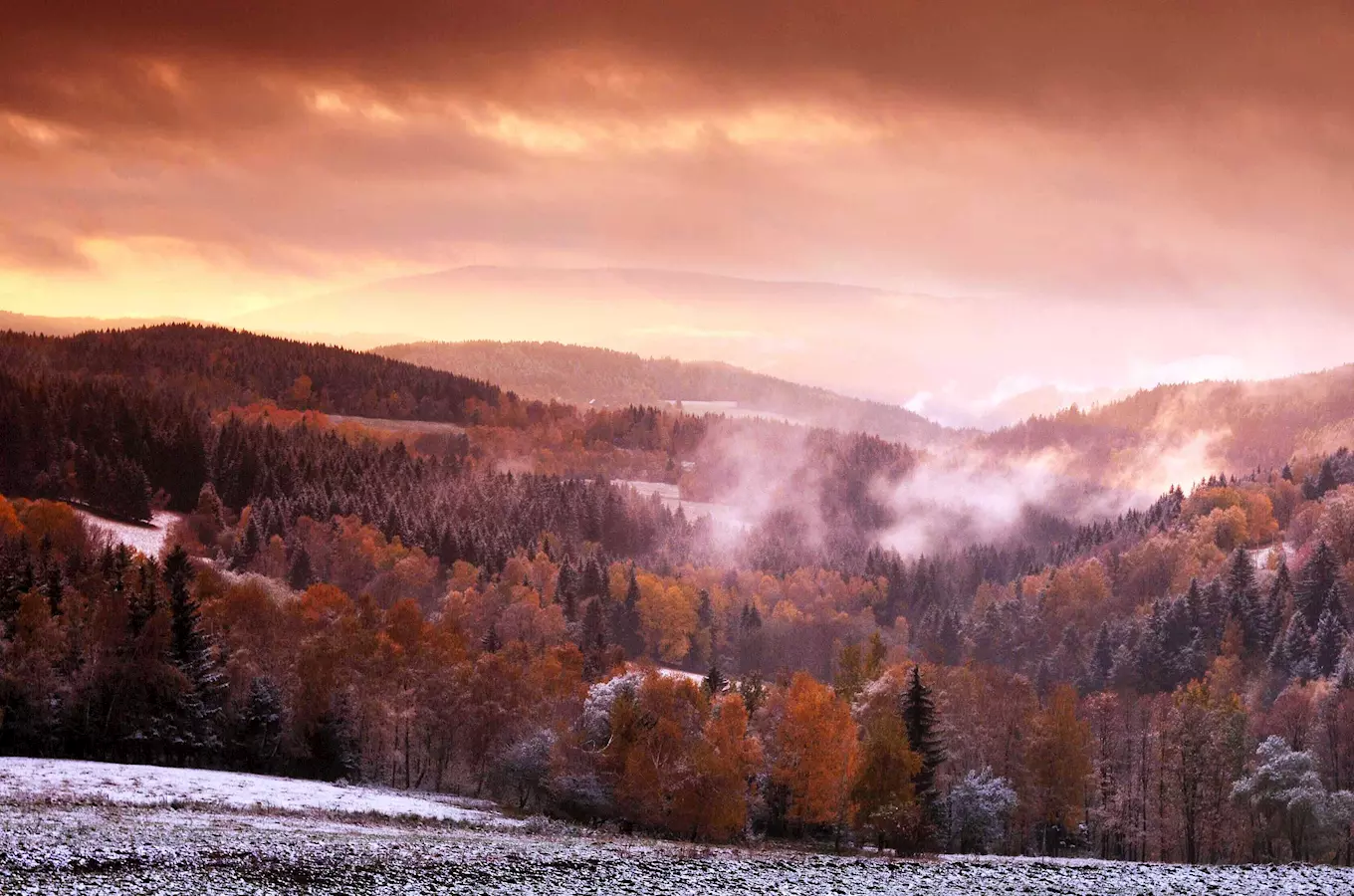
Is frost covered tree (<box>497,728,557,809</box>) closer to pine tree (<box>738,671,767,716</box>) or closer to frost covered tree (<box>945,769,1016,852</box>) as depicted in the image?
pine tree (<box>738,671,767,716</box>)

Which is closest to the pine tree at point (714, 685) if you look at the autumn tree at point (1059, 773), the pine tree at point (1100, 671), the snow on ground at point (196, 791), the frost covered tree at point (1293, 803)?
the autumn tree at point (1059, 773)

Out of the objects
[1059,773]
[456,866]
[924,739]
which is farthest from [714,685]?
[456,866]

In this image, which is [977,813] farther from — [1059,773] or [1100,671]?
[1100,671]

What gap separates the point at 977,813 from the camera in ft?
317

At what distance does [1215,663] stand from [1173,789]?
3283 inches

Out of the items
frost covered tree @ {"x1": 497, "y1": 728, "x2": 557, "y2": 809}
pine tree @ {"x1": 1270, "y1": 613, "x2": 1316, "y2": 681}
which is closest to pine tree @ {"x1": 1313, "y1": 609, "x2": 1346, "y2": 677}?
pine tree @ {"x1": 1270, "y1": 613, "x2": 1316, "y2": 681}

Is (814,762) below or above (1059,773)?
above

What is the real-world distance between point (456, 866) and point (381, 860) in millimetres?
3264

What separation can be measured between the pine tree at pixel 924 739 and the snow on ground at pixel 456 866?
14.5 m

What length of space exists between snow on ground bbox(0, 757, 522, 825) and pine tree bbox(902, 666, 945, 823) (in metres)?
29.1

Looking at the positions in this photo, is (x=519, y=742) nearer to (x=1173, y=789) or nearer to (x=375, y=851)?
(x=375, y=851)

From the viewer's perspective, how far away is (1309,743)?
121 metres

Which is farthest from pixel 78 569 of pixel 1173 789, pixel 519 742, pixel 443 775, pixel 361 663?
pixel 1173 789

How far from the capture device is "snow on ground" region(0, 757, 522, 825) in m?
71.2
